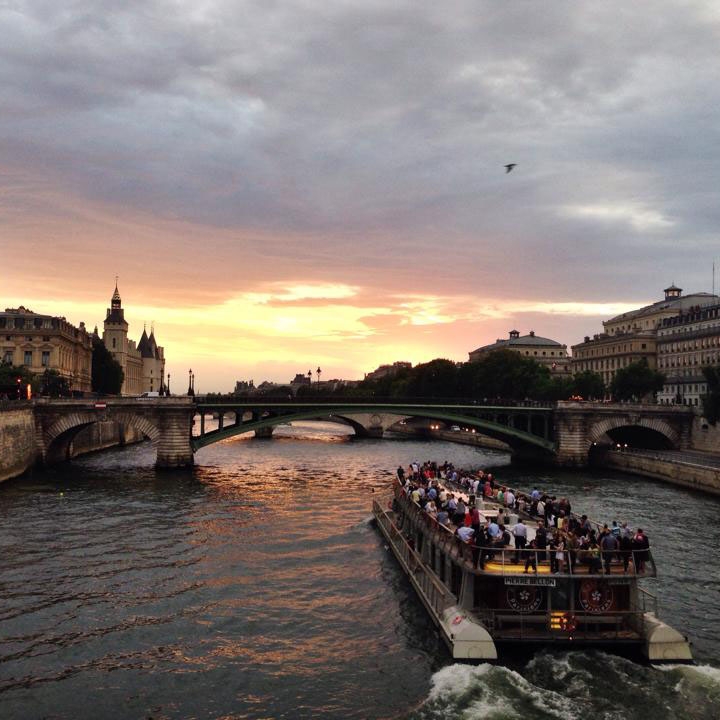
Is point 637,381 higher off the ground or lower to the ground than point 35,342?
lower

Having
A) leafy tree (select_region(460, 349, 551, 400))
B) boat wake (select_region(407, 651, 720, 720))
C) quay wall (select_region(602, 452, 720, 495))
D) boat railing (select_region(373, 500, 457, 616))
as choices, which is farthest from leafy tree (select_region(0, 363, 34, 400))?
boat wake (select_region(407, 651, 720, 720))

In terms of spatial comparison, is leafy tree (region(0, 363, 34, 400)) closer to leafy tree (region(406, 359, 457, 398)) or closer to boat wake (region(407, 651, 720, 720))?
boat wake (region(407, 651, 720, 720))

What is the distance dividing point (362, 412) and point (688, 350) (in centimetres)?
6414

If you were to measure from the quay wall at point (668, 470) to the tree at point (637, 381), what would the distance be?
3490cm

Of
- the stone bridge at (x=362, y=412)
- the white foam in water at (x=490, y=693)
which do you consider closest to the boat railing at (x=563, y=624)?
the white foam in water at (x=490, y=693)

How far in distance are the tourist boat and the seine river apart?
1.82 feet

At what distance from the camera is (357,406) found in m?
72.9

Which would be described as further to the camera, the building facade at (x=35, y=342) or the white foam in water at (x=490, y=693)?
the building facade at (x=35, y=342)

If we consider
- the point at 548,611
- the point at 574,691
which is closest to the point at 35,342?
the point at 548,611

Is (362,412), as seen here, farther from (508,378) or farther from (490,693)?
(490,693)

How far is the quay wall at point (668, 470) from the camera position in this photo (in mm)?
53391

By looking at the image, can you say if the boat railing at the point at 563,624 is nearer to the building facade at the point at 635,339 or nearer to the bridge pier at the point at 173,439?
the bridge pier at the point at 173,439

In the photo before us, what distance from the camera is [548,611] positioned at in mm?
21297

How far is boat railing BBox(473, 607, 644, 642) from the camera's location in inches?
832
